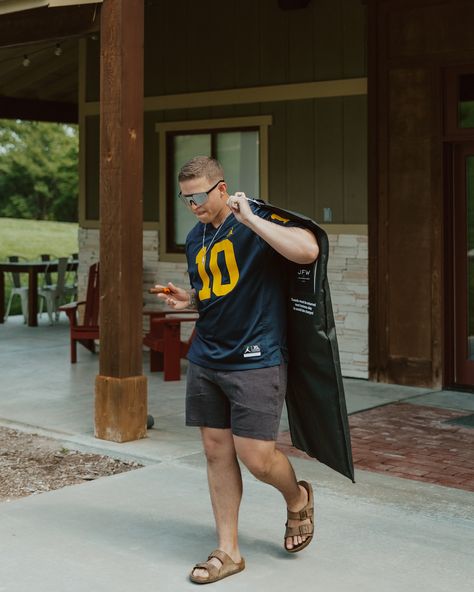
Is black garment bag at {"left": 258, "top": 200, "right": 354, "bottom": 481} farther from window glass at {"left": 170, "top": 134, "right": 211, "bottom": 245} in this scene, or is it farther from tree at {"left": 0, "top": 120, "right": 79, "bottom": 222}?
tree at {"left": 0, "top": 120, "right": 79, "bottom": 222}

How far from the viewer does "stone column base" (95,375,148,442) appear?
270 inches

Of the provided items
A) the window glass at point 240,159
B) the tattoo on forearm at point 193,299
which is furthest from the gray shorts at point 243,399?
the window glass at point 240,159

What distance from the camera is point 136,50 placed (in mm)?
6824

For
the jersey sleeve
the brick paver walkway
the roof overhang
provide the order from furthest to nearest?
the roof overhang
the brick paver walkway
the jersey sleeve

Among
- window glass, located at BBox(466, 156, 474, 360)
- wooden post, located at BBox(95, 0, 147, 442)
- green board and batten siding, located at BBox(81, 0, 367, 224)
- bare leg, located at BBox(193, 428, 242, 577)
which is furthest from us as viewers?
green board and batten siding, located at BBox(81, 0, 367, 224)

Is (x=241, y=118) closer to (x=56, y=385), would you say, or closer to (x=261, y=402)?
(x=56, y=385)

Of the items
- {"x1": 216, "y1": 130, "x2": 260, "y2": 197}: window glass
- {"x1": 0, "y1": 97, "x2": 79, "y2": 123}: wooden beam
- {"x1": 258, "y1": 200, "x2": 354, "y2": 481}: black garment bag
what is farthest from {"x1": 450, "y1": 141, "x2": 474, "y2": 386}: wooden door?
{"x1": 0, "y1": 97, "x2": 79, "y2": 123}: wooden beam

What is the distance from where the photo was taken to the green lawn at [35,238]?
96.6 feet

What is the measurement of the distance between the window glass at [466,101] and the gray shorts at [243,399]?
17.0 ft

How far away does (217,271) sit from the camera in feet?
14.0

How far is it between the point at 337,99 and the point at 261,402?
6027mm

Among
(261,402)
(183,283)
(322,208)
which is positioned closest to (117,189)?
(261,402)

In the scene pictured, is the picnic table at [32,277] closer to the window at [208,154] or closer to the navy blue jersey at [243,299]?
the window at [208,154]

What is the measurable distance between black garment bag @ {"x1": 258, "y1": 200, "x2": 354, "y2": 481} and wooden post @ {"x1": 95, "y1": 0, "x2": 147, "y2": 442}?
8.58 ft
